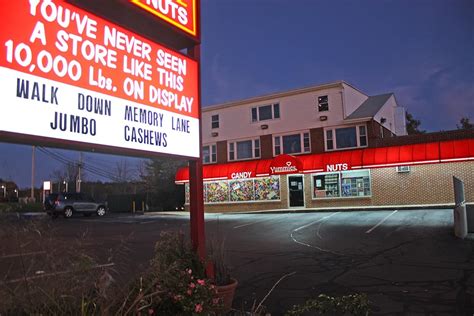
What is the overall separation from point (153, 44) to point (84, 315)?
3.60 metres

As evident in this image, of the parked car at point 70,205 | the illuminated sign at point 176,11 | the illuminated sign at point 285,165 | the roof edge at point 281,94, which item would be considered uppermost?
the roof edge at point 281,94

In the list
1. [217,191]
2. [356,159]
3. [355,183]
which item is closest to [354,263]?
[356,159]

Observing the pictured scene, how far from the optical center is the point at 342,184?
90.3ft

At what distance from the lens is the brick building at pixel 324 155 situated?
2444 cm

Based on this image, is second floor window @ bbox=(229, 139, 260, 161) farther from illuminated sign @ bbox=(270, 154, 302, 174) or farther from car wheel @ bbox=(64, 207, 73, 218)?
car wheel @ bbox=(64, 207, 73, 218)

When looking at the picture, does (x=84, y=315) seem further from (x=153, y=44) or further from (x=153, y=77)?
(x=153, y=44)

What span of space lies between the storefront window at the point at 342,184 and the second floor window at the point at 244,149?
5.33 metres

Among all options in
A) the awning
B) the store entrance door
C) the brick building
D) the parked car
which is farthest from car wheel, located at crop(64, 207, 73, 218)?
the store entrance door

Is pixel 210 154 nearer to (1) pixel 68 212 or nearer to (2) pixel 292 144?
(2) pixel 292 144

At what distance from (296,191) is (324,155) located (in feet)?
11.8

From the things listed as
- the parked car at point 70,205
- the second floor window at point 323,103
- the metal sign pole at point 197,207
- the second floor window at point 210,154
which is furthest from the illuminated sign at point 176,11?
the parked car at point 70,205

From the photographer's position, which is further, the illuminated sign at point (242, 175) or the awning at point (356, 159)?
the illuminated sign at point (242, 175)

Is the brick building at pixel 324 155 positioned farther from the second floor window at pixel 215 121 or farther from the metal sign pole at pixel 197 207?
the metal sign pole at pixel 197 207

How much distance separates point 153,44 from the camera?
5566 millimetres
